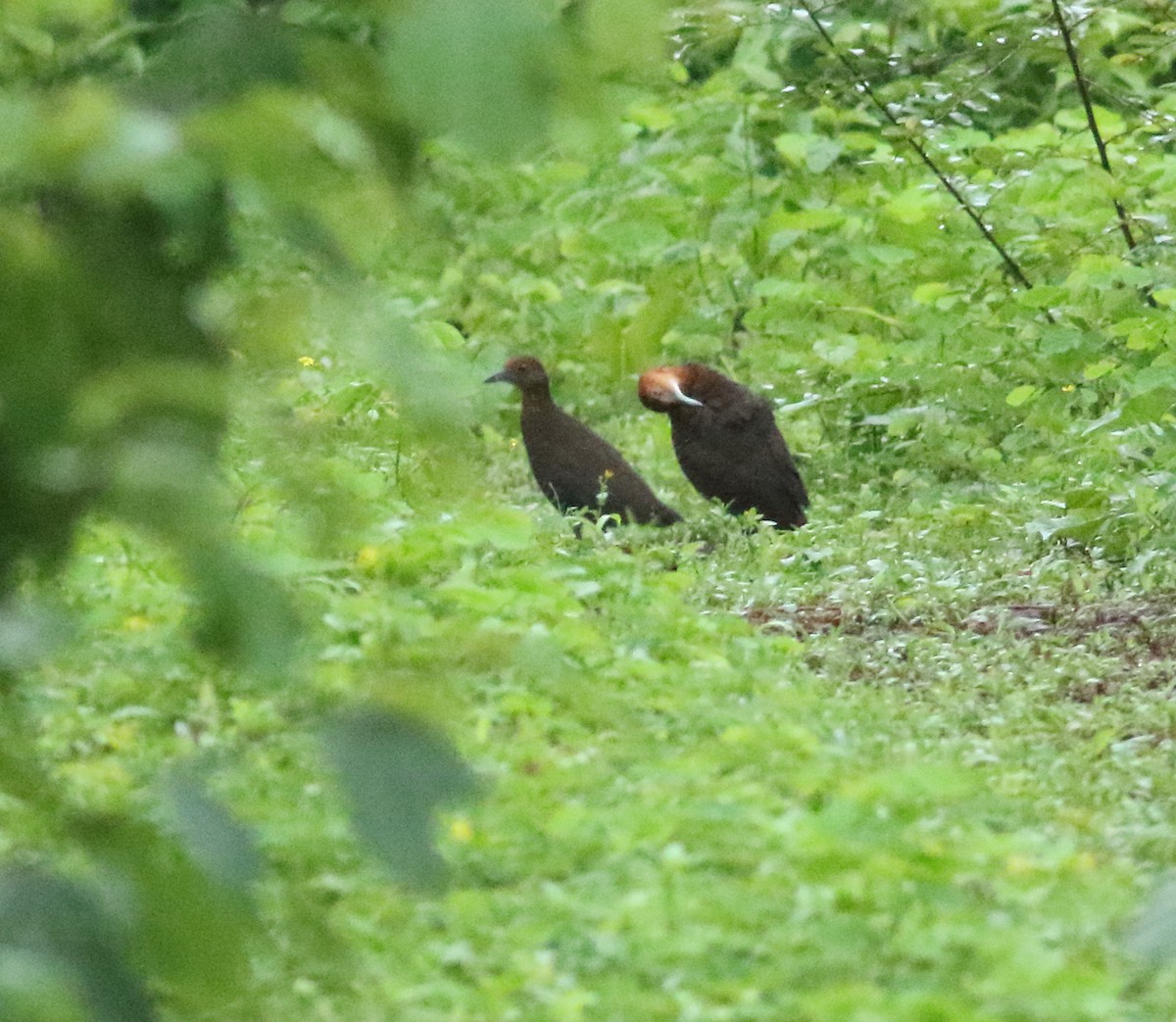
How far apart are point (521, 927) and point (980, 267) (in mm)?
6668

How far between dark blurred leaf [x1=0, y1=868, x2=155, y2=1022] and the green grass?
4.2 inches

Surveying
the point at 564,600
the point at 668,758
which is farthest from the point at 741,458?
the point at 668,758

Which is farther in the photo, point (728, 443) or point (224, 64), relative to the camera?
point (728, 443)

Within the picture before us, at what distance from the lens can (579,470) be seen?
749cm

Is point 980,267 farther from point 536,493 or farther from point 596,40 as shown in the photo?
point 596,40

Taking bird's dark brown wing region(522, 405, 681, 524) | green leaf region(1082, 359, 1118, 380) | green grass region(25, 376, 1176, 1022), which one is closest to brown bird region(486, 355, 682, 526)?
bird's dark brown wing region(522, 405, 681, 524)

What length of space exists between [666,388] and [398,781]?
668 centimetres

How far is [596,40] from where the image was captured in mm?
1456

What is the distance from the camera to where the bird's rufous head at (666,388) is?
7992mm

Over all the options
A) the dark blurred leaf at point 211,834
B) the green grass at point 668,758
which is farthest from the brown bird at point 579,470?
the dark blurred leaf at point 211,834

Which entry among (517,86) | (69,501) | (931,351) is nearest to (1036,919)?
(69,501)

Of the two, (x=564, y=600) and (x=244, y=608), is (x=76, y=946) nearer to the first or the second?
(x=244, y=608)

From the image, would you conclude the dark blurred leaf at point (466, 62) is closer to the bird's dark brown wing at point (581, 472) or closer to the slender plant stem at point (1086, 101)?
the bird's dark brown wing at point (581, 472)

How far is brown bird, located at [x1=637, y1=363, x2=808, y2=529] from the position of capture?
743 centimetres
